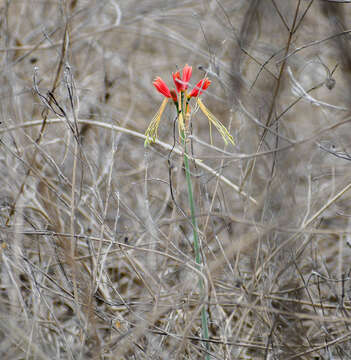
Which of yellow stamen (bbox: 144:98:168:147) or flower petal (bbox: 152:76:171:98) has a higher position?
flower petal (bbox: 152:76:171:98)

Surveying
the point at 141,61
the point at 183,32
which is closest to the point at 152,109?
the point at 141,61

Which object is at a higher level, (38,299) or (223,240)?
(38,299)

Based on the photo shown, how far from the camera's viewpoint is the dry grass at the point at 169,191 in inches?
59.7

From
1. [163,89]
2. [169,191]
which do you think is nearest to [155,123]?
[163,89]

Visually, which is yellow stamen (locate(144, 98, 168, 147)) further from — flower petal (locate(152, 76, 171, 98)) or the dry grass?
the dry grass

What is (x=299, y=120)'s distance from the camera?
3754 millimetres

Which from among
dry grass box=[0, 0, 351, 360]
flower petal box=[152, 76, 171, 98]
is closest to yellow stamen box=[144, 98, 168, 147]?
flower petal box=[152, 76, 171, 98]

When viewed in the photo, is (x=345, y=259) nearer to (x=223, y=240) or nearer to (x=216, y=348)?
(x=223, y=240)

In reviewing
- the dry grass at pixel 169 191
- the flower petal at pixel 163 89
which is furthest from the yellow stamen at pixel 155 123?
the dry grass at pixel 169 191

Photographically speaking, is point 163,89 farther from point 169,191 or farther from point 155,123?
point 169,191

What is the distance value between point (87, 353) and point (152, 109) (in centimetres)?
284

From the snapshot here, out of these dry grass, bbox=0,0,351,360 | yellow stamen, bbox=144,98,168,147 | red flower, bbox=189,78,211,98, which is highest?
red flower, bbox=189,78,211,98

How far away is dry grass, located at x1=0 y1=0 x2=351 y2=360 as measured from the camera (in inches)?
59.7

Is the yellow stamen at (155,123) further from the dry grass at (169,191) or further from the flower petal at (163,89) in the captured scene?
the dry grass at (169,191)
